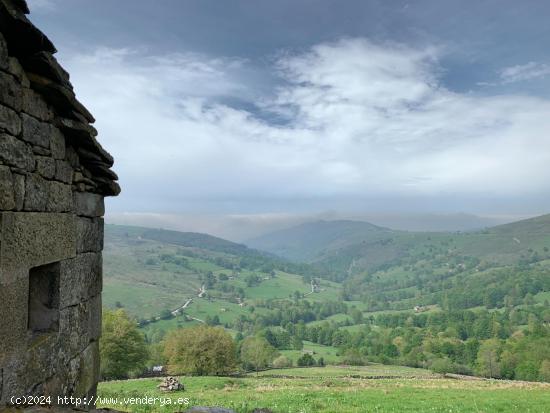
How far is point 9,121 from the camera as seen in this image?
4.57 m

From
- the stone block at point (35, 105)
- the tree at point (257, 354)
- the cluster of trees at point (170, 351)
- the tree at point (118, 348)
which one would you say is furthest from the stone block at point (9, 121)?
the tree at point (257, 354)

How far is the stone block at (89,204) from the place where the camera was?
21.0 feet

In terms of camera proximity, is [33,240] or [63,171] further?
[63,171]

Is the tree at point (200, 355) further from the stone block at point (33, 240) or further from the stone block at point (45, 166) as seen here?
the stone block at point (45, 166)

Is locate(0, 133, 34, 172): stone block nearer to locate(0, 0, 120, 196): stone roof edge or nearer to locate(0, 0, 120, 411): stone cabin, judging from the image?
locate(0, 0, 120, 411): stone cabin

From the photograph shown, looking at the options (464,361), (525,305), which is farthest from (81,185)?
(525,305)

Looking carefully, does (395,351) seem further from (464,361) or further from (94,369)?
(94,369)

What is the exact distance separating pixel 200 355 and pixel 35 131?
51241 mm

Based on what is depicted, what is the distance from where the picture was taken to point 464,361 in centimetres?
10338

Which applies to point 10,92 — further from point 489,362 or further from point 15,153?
point 489,362

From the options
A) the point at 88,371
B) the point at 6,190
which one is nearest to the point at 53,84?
the point at 6,190

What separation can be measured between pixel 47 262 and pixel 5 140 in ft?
5.71

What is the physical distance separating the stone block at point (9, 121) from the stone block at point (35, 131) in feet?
0.41

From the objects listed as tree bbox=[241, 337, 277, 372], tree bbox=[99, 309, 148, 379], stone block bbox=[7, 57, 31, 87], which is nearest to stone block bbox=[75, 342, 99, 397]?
stone block bbox=[7, 57, 31, 87]
